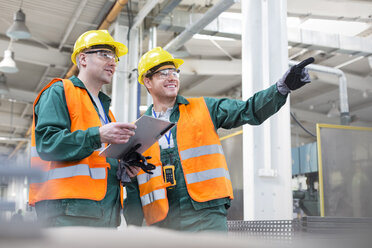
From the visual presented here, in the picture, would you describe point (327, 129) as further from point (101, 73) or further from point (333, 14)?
point (101, 73)

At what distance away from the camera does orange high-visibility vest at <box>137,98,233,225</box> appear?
2594mm

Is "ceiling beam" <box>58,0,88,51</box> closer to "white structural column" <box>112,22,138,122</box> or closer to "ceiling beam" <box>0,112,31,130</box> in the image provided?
"white structural column" <box>112,22,138,122</box>

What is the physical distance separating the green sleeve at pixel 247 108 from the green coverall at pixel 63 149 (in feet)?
2.96

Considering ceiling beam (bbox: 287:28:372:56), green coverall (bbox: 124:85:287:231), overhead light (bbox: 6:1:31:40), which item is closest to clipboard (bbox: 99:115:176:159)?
green coverall (bbox: 124:85:287:231)

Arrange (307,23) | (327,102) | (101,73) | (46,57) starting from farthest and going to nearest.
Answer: (327,102), (46,57), (307,23), (101,73)

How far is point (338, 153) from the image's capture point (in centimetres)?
594

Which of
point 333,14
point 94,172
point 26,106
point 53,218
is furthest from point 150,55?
point 26,106

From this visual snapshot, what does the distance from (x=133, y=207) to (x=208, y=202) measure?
53 centimetres

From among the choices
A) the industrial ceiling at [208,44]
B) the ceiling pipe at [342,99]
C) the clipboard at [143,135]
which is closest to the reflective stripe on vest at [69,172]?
the clipboard at [143,135]

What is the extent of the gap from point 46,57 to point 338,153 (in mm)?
7566

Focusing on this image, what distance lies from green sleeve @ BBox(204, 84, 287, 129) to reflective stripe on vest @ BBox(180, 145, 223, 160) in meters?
0.18

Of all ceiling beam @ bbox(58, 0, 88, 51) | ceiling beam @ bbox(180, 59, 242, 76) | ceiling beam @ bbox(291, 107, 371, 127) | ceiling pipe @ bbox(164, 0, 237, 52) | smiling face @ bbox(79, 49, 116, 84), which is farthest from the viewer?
ceiling beam @ bbox(291, 107, 371, 127)

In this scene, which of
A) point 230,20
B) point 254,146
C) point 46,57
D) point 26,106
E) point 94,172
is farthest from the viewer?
point 26,106

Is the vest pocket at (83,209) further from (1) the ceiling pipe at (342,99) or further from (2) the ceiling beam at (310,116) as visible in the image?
(2) the ceiling beam at (310,116)
